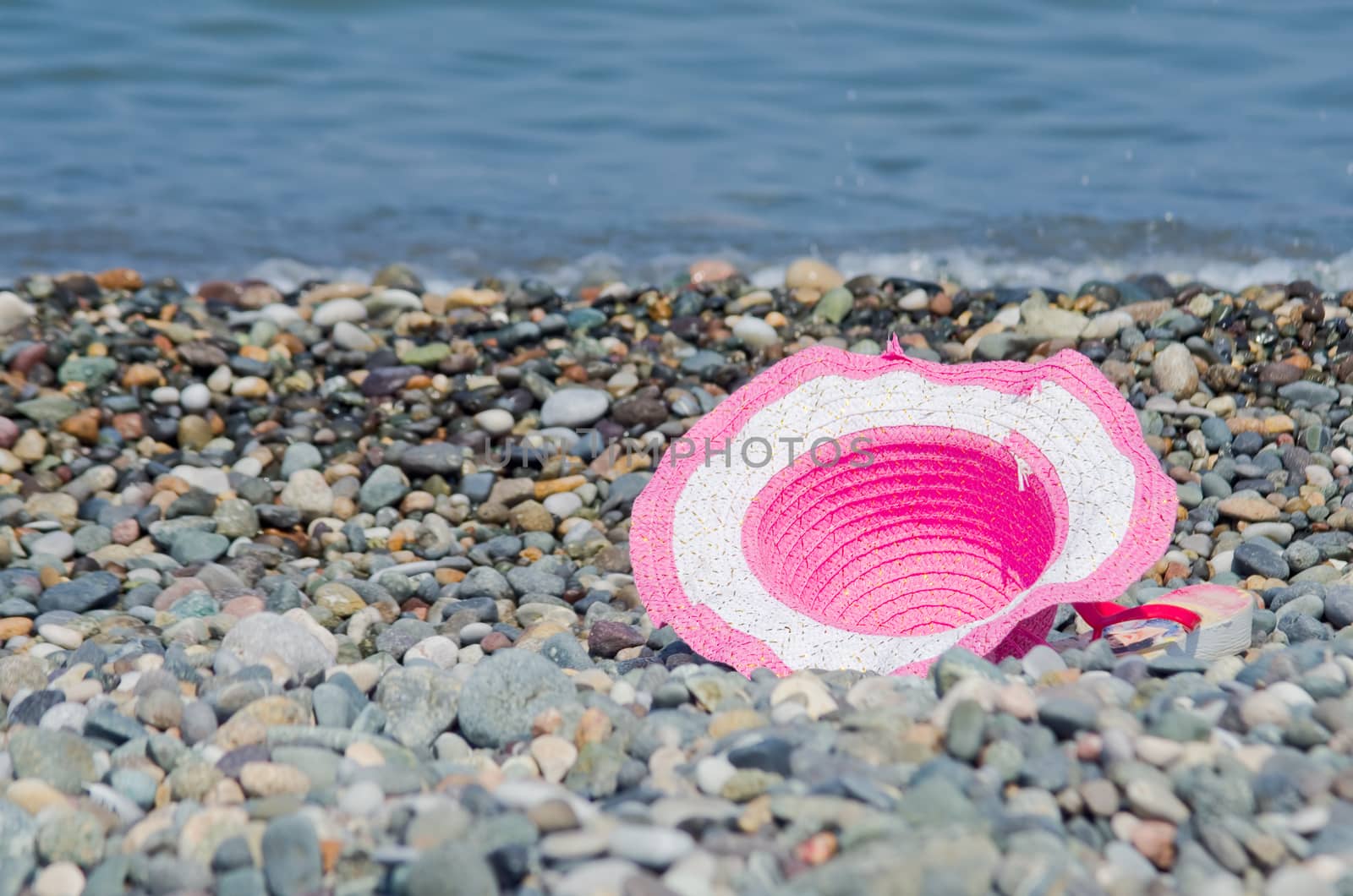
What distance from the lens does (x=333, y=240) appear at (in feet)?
25.3

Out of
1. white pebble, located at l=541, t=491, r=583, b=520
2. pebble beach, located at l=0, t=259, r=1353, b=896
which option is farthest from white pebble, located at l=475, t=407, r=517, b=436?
white pebble, located at l=541, t=491, r=583, b=520

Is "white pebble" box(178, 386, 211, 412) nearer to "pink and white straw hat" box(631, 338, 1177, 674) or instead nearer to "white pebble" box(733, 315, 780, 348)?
"white pebble" box(733, 315, 780, 348)

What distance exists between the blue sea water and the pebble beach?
1.16 metres

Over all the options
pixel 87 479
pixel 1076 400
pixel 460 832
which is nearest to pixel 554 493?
pixel 87 479

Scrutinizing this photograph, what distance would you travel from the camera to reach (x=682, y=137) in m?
9.37

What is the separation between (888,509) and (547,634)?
88 cm

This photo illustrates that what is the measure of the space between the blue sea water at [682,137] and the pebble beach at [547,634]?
3.80 ft

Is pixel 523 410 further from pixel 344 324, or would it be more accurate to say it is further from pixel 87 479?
pixel 87 479

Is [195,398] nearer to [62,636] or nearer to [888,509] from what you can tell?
[62,636]

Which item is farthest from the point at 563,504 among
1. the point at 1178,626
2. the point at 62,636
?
the point at 1178,626

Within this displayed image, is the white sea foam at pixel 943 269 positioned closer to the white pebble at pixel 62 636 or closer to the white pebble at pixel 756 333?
the white pebble at pixel 756 333

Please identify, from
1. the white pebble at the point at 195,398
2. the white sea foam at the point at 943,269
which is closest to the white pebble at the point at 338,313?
the white pebble at the point at 195,398

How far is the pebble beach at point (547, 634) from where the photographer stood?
1.82m

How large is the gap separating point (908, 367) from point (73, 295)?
3.90 metres
